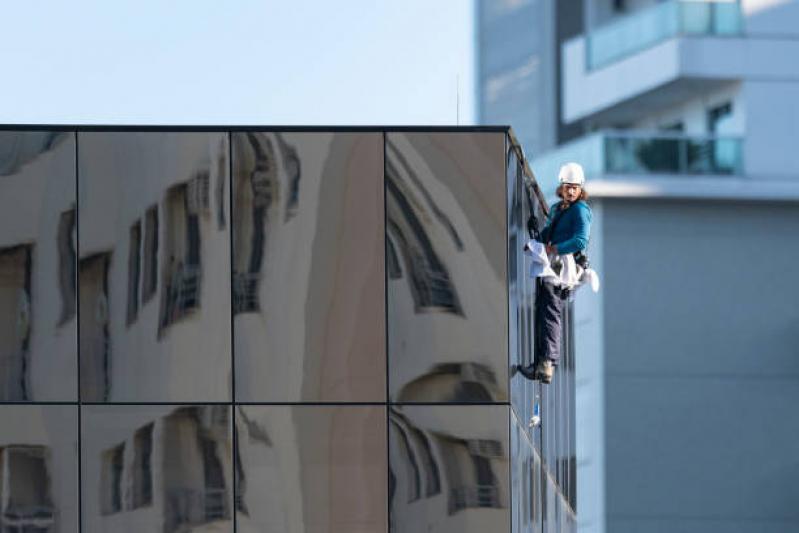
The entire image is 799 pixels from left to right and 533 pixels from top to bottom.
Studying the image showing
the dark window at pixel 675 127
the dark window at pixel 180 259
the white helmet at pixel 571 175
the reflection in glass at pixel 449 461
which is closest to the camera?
the white helmet at pixel 571 175

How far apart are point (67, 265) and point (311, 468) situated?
3279mm

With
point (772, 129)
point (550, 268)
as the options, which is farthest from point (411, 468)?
point (772, 129)

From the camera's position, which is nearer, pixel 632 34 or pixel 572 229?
pixel 572 229

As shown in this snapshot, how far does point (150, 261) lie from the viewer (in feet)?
72.4

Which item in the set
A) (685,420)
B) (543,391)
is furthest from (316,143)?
(685,420)

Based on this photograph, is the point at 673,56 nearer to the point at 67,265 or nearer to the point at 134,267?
the point at 134,267

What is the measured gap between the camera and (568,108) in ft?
176

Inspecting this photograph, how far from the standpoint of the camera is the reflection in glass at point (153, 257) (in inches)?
862

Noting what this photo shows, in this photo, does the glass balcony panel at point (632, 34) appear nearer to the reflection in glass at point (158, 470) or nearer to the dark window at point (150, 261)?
the dark window at point (150, 261)

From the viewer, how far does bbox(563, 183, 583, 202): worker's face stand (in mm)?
21266

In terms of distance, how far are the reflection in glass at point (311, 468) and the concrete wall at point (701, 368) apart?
27.1 m

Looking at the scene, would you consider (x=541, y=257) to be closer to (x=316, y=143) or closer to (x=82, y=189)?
(x=316, y=143)

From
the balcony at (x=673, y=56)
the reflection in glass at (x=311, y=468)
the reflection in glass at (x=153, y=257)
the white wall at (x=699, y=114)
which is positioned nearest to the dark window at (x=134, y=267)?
the reflection in glass at (x=153, y=257)

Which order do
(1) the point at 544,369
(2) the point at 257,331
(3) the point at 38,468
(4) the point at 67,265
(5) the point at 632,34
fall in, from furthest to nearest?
(5) the point at 632,34 → (1) the point at 544,369 → (4) the point at 67,265 → (2) the point at 257,331 → (3) the point at 38,468
